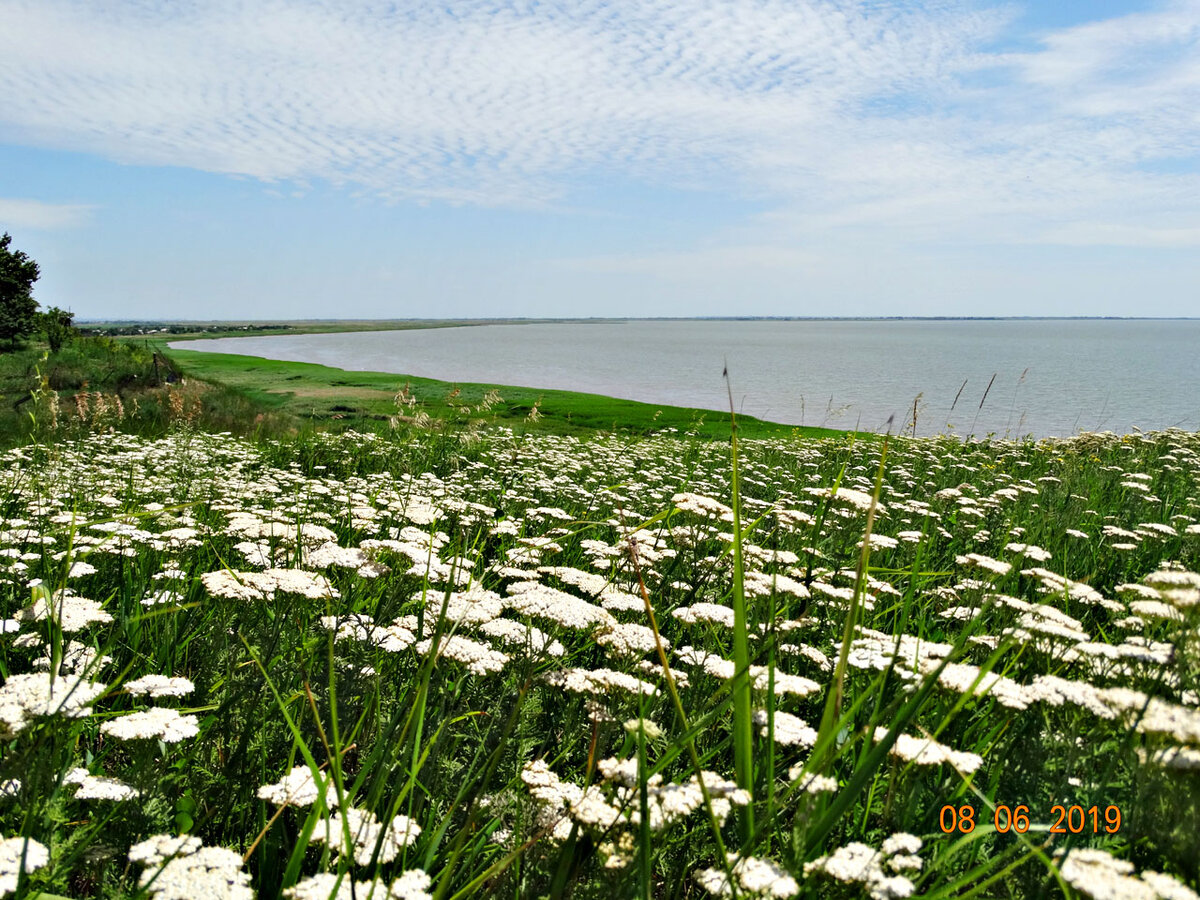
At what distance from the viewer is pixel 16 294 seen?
32375 mm

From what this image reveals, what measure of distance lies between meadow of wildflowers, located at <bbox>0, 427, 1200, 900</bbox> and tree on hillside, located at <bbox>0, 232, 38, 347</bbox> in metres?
31.7

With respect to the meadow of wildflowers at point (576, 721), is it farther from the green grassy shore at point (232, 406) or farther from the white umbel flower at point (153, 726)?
the green grassy shore at point (232, 406)

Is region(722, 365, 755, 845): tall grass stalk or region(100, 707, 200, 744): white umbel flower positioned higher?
region(722, 365, 755, 845): tall grass stalk

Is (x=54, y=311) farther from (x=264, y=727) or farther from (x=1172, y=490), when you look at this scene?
(x=1172, y=490)

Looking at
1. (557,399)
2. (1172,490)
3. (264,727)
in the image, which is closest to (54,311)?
(557,399)

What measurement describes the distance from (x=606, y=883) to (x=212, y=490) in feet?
20.5

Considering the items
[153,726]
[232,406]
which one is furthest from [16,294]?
[153,726]
